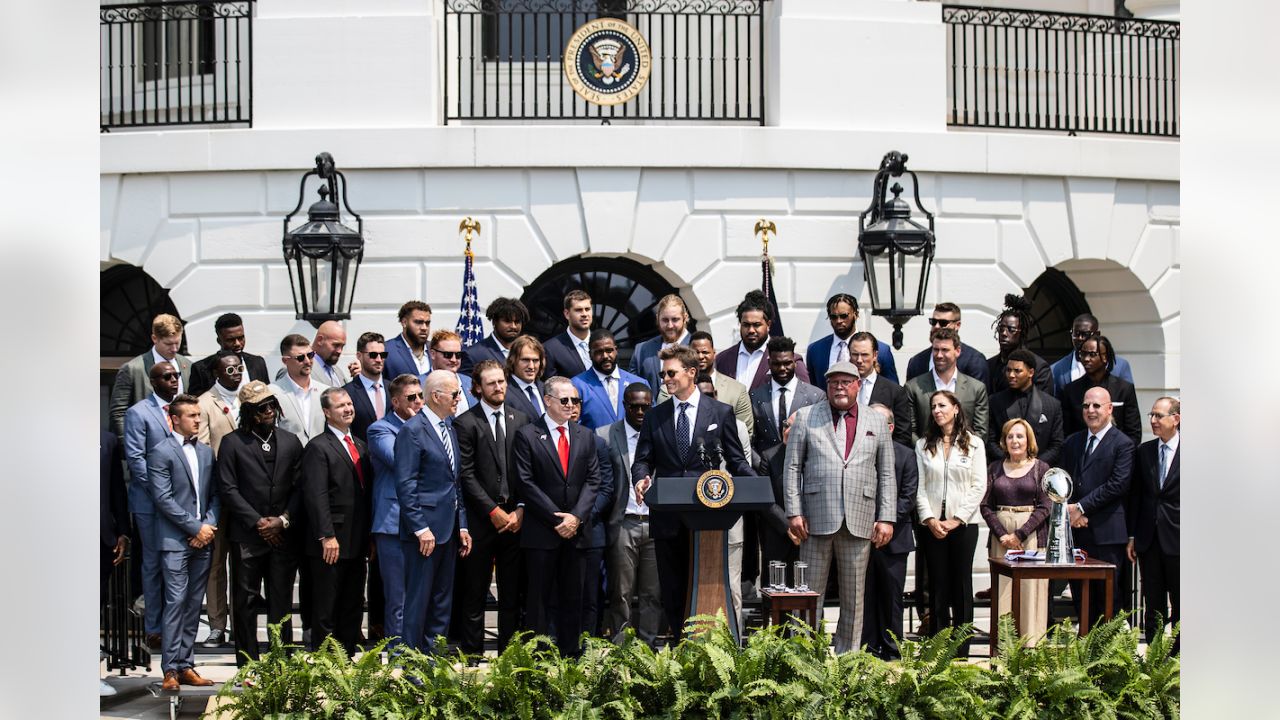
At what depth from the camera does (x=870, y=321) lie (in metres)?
14.4

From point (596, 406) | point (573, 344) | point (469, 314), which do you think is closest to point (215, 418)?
point (596, 406)

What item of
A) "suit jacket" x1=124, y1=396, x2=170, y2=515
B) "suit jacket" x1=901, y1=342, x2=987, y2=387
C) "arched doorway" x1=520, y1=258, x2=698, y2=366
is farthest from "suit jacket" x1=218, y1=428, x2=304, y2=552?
"arched doorway" x1=520, y1=258, x2=698, y2=366

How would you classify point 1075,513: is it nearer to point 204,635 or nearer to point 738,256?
point 738,256

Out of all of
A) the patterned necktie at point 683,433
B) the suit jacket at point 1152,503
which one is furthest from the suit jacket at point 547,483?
the suit jacket at point 1152,503

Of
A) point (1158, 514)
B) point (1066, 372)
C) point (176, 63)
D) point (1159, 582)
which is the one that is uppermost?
point (176, 63)

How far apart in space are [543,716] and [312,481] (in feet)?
10.2

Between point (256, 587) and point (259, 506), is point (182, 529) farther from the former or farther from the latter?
point (256, 587)

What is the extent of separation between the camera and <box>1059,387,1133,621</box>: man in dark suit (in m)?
10.2

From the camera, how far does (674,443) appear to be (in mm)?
9508

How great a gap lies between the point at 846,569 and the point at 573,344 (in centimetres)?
316

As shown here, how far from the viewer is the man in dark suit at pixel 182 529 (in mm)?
9031

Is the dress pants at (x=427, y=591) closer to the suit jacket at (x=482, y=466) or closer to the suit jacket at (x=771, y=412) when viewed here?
the suit jacket at (x=482, y=466)

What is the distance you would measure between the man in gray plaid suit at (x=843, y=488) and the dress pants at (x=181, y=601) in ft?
12.6
